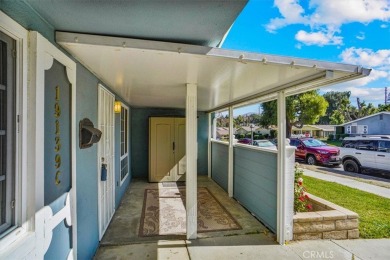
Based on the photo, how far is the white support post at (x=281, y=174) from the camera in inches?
133

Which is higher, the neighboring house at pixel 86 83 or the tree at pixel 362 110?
the tree at pixel 362 110

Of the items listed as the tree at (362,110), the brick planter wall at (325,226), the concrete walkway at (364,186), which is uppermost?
the tree at (362,110)

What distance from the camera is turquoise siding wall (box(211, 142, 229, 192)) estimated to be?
6.27 metres

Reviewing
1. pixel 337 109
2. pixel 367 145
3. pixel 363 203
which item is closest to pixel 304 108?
pixel 367 145

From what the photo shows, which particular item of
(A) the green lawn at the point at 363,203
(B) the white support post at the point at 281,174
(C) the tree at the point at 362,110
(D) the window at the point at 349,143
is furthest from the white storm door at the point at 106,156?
(C) the tree at the point at 362,110

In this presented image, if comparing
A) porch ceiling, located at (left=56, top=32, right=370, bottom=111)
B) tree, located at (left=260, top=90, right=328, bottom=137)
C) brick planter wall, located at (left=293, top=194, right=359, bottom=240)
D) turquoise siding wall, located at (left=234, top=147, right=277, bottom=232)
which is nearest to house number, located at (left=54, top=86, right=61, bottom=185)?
porch ceiling, located at (left=56, top=32, right=370, bottom=111)

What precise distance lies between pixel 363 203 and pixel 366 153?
479 centimetres

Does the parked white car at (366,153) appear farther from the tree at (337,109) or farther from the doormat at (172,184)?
the tree at (337,109)

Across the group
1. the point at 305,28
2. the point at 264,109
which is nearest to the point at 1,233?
the point at 305,28

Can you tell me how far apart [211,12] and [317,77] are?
5.66 ft

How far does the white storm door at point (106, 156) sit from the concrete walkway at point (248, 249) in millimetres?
628

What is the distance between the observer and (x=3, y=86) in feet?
4.24

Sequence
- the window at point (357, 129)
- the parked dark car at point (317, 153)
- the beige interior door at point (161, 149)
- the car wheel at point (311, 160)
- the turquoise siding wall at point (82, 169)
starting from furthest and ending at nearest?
the window at point (357, 129) < the car wheel at point (311, 160) < the parked dark car at point (317, 153) < the beige interior door at point (161, 149) < the turquoise siding wall at point (82, 169)

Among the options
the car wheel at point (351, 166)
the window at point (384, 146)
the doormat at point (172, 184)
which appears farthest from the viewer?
the car wheel at point (351, 166)
